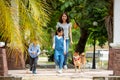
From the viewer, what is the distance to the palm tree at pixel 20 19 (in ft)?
30.6

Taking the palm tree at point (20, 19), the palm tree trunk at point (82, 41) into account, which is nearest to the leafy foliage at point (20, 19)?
the palm tree at point (20, 19)

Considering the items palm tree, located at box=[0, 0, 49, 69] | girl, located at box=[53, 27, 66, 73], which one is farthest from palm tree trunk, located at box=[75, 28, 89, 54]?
palm tree, located at box=[0, 0, 49, 69]

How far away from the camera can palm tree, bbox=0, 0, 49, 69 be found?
931 centimetres

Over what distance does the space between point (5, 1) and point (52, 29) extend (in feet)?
60.6

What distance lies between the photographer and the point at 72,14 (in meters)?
25.0

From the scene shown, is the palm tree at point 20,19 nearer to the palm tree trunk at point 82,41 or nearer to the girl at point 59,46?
the girl at point 59,46

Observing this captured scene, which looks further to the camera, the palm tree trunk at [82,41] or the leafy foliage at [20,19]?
the palm tree trunk at [82,41]

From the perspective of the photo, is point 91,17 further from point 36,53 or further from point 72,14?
point 36,53

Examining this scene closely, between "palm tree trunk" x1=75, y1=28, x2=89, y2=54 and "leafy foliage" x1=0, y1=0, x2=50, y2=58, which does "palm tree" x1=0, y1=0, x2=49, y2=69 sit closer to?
"leafy foliage" x1=0, y1=0, x2=50, y2=58

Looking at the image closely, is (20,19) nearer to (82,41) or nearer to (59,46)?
(59,46)

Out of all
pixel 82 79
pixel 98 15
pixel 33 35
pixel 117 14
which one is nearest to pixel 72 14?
pixel 98 15

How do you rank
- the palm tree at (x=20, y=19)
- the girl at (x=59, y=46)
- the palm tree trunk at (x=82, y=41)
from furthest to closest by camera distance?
the palm tree trunk at (x=82, y=41)
the girl at (x=59, y=46)
the palm tree at (x=20, y=19)

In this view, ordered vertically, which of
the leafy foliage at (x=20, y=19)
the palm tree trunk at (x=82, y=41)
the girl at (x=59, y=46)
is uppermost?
the leafy foliage at (x=20, y=19)

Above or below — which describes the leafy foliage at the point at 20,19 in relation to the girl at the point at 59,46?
above
